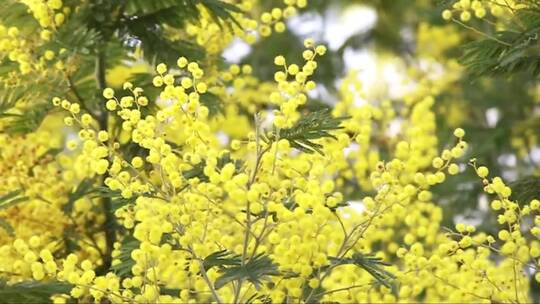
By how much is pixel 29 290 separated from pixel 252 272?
0.67 metres

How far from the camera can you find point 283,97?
290cm

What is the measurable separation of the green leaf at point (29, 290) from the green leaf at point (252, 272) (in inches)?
19.0

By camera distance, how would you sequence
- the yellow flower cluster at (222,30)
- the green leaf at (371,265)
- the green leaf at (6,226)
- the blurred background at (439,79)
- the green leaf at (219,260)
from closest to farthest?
the green leaf at (219,260) < the green leaf at (371,265) < the green leaf at (6,226) < the yellow flower cluster at (222,30) < the blurred background at (439,79)

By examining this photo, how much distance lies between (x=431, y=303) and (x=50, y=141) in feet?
4.98

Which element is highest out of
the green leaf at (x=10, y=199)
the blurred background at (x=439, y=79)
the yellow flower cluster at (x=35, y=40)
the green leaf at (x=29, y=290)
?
the blurred background at (x=439, y=79)

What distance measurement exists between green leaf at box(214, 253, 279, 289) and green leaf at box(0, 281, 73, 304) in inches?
19.0

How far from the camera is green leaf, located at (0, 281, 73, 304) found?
2.94 metres

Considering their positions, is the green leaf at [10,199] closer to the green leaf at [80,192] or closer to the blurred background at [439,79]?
the green leaf at [80,192]

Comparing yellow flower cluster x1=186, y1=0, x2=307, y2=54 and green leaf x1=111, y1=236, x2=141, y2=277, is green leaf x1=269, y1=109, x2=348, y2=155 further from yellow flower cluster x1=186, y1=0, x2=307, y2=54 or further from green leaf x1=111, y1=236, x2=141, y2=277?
yellow flower cluster x1=186, y1=0, x2=307, y2=54

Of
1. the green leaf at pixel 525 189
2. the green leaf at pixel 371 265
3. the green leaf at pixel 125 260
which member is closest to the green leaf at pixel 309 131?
the green leaf at pixel 371 265

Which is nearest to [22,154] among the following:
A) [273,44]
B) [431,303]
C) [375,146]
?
[431,303]

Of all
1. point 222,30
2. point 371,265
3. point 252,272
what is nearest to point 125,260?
point 252,272

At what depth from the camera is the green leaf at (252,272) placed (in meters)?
2.71

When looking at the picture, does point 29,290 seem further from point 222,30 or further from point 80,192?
point 222,30
